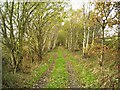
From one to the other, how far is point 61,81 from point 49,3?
11522 mm

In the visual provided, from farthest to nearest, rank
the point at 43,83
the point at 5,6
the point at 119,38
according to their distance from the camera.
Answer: the point at 5,6 < the point at 43,83 < the point at 119,38

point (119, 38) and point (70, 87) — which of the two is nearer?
point (119, 38)

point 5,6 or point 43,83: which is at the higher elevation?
point 5,6

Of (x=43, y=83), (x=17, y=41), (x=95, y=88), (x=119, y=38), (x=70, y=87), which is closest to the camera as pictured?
(x=119, y=38)

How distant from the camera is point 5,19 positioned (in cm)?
1365

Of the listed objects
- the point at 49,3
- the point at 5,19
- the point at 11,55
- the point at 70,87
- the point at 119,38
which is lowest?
the point at 70,87

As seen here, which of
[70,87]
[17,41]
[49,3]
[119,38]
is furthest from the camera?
[49,3]

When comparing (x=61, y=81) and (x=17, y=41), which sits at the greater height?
(x=17, y=41)

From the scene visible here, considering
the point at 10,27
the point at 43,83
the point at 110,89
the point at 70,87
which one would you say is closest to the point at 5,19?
the point at 10,27

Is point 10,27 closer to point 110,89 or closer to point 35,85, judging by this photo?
point 35,85

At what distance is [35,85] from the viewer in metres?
11.3

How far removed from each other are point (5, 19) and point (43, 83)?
15.0ft

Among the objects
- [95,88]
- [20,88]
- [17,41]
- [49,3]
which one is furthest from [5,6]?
[49,3]

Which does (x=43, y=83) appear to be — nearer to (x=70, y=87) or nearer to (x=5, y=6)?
(x=70, y=87)
